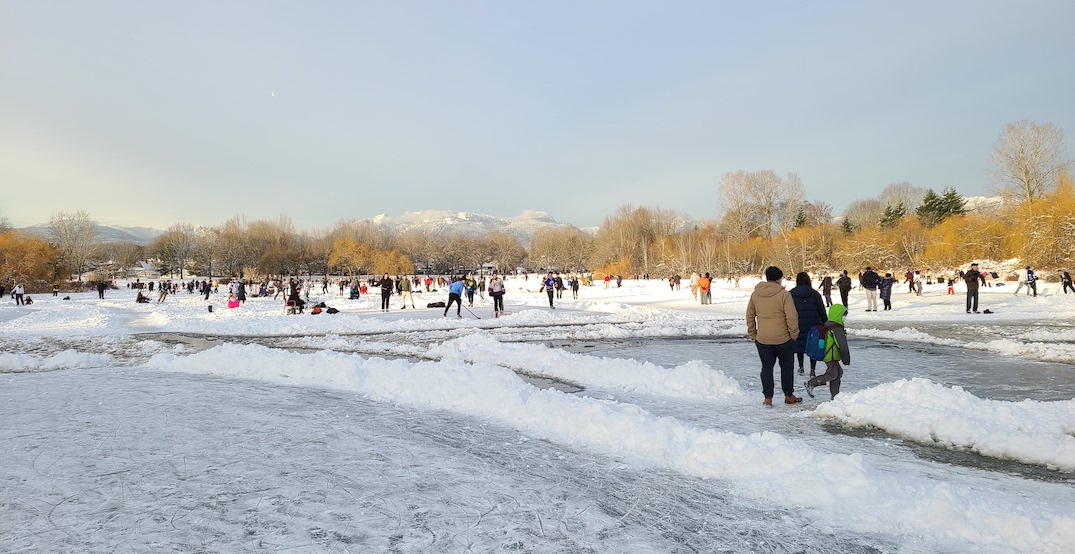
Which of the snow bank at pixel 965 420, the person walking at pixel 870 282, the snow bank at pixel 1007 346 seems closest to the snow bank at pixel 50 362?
the snow bank at pixel 965 420

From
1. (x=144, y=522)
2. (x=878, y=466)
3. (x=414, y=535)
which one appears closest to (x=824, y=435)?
(x=878, y=466)

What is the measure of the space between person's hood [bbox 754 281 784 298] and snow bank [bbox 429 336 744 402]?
1.40m

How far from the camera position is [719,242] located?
7844 centimetres

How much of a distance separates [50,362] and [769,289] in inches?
491

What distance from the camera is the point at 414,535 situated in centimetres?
316

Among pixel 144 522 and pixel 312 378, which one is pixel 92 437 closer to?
pixel 144 522

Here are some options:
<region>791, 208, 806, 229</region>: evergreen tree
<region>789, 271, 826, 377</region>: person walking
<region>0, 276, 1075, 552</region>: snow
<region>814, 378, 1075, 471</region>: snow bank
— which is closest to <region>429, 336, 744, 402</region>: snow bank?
<region>0, 276, 1075, 552</region>: snow

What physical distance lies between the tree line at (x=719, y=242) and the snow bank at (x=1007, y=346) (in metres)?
30.4

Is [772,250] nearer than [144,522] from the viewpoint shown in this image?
No

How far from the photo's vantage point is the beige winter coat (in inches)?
246

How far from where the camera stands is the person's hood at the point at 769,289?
636cm

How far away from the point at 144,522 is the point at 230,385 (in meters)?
5.15

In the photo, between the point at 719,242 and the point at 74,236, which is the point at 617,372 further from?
the point at 74,236

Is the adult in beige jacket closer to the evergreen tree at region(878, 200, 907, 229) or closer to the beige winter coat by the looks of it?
the beige winter coat
